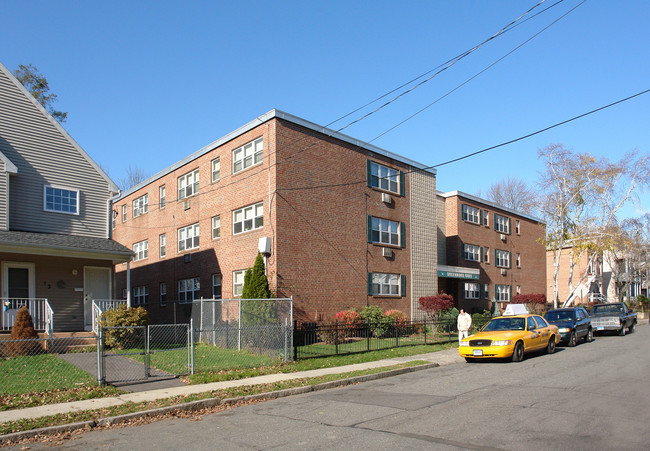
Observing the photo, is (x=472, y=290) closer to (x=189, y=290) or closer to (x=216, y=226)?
(x=216, y=226)

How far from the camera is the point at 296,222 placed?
23.0 m

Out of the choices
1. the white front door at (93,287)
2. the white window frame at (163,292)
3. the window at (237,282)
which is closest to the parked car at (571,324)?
the window at (237,282)

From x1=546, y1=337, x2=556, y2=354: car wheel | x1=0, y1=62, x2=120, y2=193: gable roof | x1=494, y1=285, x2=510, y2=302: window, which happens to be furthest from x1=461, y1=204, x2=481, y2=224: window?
x1=0, y1=62, x2=120, y2=193: gable roof

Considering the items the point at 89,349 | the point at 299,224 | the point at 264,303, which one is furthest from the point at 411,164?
the point at 89,349

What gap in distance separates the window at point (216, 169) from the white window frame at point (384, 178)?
764 centimetres

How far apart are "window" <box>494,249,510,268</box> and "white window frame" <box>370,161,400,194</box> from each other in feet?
51.1

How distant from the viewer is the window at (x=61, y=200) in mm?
20812

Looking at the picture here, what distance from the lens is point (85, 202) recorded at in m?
21.8

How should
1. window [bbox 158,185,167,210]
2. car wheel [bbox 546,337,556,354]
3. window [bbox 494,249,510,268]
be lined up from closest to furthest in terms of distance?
car wheel [bbox 546,337,556,354] → window [bbox 158,185,167,210] → window [bbox 494,249,510,268]

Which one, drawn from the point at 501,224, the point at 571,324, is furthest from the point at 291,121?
the point at 501,224

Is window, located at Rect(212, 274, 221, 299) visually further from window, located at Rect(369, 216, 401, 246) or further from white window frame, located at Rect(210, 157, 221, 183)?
window, located at Rect(369, 216, 401, 246)

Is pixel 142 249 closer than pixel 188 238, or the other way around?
pixel 188 238

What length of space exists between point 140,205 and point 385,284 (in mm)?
17169

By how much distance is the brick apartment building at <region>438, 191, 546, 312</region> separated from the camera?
118ft
